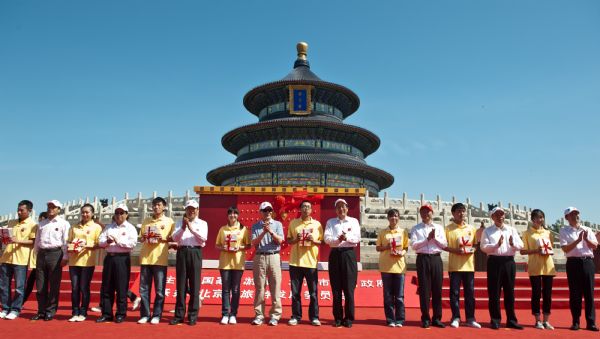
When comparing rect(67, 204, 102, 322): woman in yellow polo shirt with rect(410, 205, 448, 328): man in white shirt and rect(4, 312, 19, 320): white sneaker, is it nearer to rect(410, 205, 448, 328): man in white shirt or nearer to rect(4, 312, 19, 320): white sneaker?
rect(4, 312, 19, 320): white sneaker

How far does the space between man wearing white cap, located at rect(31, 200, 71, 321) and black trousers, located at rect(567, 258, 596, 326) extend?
7079 mm

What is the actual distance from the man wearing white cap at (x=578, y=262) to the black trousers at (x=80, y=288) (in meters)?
6.64

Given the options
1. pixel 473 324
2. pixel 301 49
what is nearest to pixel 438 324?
pixel 473 324

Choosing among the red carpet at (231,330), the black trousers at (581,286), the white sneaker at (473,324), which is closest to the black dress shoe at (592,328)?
the black trousers at (581,286)

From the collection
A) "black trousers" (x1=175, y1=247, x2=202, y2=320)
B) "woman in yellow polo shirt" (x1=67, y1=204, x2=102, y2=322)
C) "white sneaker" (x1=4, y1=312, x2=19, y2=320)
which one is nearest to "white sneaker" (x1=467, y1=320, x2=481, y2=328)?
"black trousers" (x1=175, y1=247, x2=202, y2=320)

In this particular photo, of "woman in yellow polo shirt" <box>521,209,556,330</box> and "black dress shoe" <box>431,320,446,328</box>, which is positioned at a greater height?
"woman in yellow polo shirt" <box>521,209,556,330</box>

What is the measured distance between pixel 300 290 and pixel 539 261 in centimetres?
341

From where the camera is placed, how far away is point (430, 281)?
623cm

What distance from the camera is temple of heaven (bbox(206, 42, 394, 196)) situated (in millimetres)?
25062

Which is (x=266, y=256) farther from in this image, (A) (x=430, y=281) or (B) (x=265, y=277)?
(A) (x=430, y=281)

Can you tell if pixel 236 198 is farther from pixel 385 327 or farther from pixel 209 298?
pixel 385 327

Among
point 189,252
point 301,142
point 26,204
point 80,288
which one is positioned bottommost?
point 80,288

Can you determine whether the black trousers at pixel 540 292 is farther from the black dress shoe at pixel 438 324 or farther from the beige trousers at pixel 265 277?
the beige trousers at pixel 265 277

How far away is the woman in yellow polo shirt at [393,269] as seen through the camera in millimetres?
6203
